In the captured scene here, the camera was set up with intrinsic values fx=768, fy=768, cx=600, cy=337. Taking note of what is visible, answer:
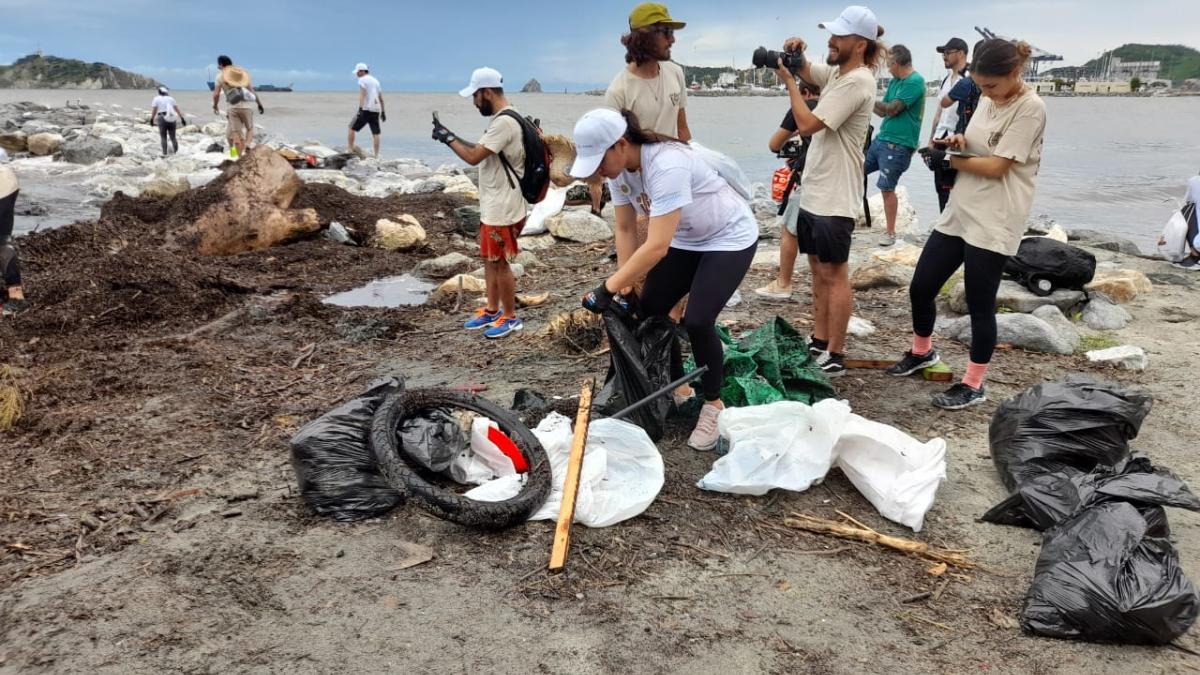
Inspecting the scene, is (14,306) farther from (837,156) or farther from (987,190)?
(987,190)

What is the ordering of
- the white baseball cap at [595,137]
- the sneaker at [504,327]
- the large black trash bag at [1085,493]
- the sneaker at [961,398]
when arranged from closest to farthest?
the large black trash bag at [1085,493]
the white baseball cap at [595,137]
the sneaker at [961,398]
the sneaker at [504,327]

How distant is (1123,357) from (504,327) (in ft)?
13.6

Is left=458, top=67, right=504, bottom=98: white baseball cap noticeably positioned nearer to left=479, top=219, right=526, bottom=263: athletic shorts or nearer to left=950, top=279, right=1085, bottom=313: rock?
left=479, top=219, right=526, bottom=263: athletic shorts

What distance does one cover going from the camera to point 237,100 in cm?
1363

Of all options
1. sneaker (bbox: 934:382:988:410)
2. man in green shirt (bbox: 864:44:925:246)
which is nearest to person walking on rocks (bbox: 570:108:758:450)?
sneaker (bbox: 934:382:988:410)

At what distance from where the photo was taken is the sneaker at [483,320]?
19.3 feet

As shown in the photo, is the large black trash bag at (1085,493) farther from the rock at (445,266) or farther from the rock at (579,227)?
the rock at (579,227)

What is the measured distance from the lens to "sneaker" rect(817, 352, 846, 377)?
15.1ft

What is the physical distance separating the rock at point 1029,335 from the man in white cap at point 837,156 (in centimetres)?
140

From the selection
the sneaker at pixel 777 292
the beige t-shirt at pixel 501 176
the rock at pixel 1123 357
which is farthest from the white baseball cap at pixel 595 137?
the rock at pixel 1123 357

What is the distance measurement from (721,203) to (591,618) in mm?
1862

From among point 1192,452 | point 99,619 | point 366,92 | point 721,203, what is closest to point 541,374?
point 721,203

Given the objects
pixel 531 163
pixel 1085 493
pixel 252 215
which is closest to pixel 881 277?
pixel 531 163

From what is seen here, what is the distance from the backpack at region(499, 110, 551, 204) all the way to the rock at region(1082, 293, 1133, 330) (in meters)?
4.24
